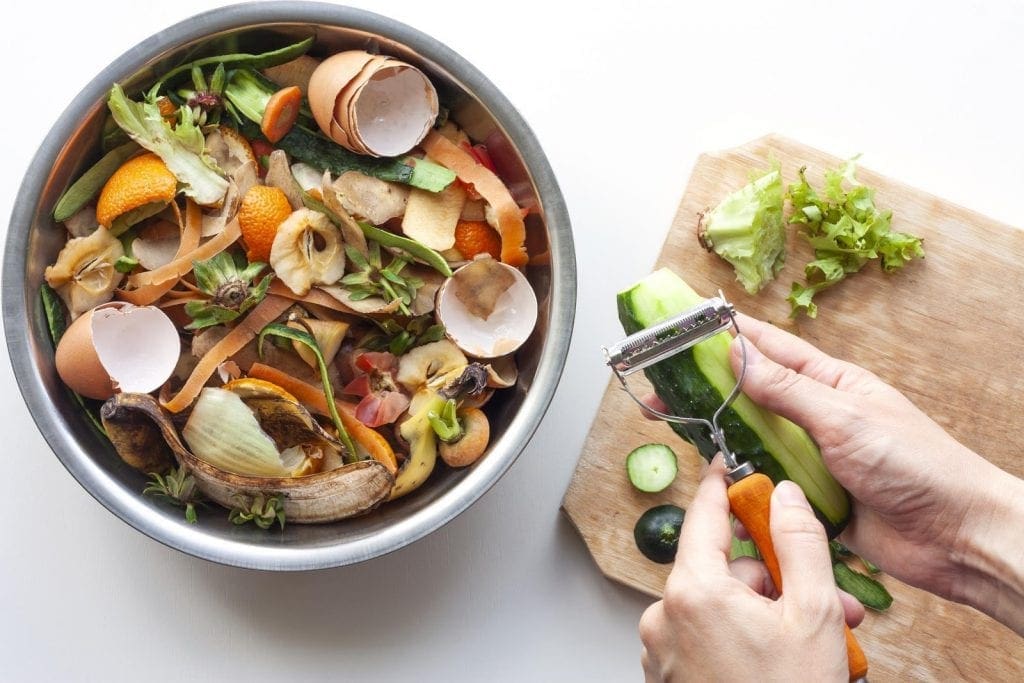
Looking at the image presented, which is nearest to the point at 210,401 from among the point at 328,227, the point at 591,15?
the point at 328,227

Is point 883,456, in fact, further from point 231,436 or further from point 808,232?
point 231,436

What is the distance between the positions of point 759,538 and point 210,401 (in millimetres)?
965

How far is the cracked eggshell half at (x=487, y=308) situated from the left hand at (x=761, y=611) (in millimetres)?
542

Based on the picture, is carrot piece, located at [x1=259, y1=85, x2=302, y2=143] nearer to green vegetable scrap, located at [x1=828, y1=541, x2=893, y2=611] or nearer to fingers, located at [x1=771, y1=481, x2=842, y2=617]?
fingers, located at [x1=771, y1=481, x2=842, y2=617]

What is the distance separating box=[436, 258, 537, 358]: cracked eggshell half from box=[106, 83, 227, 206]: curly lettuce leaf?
18.5 inches

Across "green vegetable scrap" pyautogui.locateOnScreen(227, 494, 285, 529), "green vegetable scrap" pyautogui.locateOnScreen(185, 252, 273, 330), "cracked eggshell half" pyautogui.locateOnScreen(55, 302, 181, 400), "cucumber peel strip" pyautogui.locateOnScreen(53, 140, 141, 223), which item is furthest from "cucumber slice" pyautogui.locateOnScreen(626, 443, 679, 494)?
"cucumber peel strip" pyautogui.locateOnScreen(53, 140, 141, 223)

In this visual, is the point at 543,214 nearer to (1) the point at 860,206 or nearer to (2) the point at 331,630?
(1) the point at 860,206

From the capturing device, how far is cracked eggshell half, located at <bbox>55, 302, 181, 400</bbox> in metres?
1.57

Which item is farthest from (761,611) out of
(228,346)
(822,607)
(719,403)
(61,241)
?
(61,241)

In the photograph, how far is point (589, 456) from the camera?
6.21 ft

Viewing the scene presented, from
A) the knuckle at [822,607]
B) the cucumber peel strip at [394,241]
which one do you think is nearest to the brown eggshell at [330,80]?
the cucumber peel strip at [394,241]

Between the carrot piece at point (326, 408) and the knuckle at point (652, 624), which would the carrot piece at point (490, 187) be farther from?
the knuckle at point (652, 624)

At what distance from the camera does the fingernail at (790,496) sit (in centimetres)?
132

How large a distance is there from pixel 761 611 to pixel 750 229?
793 millimetres
